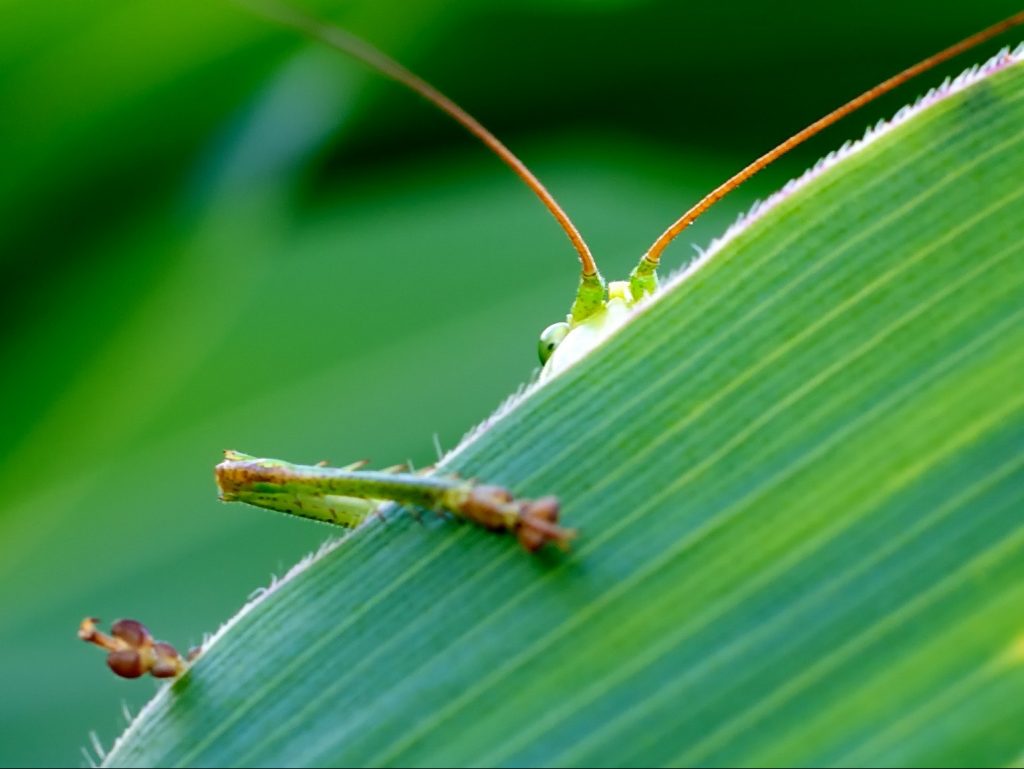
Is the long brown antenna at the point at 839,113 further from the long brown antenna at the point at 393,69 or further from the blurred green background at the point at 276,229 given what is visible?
the blurred green background at the point at 276,229

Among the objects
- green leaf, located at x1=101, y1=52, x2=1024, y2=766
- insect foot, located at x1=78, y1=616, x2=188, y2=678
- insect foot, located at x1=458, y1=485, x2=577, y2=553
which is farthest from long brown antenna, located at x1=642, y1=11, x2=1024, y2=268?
insect foot, located at x1=78, y1=616, x2=188, y2=678

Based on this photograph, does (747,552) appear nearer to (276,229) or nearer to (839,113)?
(839,113)

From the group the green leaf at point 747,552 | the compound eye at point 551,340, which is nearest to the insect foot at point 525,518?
the green leaf at point 747,552

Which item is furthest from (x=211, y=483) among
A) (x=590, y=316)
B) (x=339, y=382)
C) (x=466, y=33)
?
(x=466, y=33)

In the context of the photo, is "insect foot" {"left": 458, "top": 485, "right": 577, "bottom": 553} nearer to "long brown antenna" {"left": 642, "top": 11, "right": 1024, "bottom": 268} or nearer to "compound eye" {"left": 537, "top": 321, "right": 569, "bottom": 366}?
"long brown antenna" {"left": 642, "top": 11, "right": 1024, "bottom": 268}

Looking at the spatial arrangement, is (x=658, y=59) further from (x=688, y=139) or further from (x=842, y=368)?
(x=842, y=368)

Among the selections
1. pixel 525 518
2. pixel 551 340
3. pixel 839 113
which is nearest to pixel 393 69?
pixel 551 340
